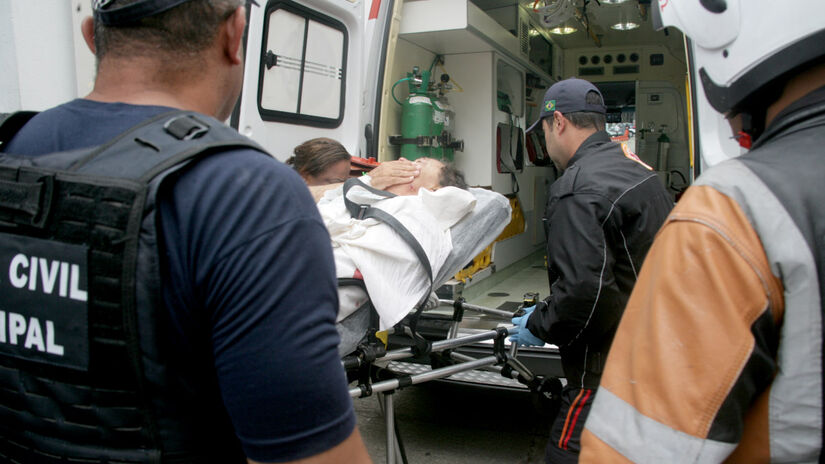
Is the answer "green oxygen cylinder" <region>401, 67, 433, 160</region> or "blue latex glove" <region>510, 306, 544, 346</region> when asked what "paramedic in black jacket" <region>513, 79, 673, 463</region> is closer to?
"blue latex glove" <region>510, 306, 544, 346</region>

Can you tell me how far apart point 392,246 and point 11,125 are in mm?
1485

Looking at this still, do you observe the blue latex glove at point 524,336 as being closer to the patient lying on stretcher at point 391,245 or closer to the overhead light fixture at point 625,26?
the patient lying on stretcher at point 391,245

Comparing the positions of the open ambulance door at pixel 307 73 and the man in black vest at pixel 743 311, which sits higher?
the open ambulance door at pixel 307 73

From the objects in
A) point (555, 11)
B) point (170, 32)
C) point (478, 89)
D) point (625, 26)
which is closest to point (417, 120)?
point (478, 89)

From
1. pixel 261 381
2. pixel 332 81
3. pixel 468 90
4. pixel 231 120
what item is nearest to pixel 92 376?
pixel 261 381

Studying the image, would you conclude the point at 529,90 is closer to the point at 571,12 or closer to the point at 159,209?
the point at 571,12

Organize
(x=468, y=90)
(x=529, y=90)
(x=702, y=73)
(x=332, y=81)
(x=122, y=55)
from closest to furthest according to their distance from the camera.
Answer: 1. (x=122, y=55)
2. (x=702, y=73)
3. (x=332, y=81)
4. (x=468, y=90)
5. (x=529, y=90)

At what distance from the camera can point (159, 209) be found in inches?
31.1

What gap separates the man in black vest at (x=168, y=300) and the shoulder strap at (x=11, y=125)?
0.43ft

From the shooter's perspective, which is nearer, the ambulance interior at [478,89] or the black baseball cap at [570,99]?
the black baseball cap at [570,99]

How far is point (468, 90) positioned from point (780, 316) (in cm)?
546

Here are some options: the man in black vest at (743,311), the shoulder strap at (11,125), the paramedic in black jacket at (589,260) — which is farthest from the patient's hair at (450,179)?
the shoulder strap at (11,125)

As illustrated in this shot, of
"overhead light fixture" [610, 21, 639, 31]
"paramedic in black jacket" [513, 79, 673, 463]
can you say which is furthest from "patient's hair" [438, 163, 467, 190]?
"overhead light fixture" [610, 21, 639, 31]

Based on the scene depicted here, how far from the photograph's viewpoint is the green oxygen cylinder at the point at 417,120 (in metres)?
5.09
